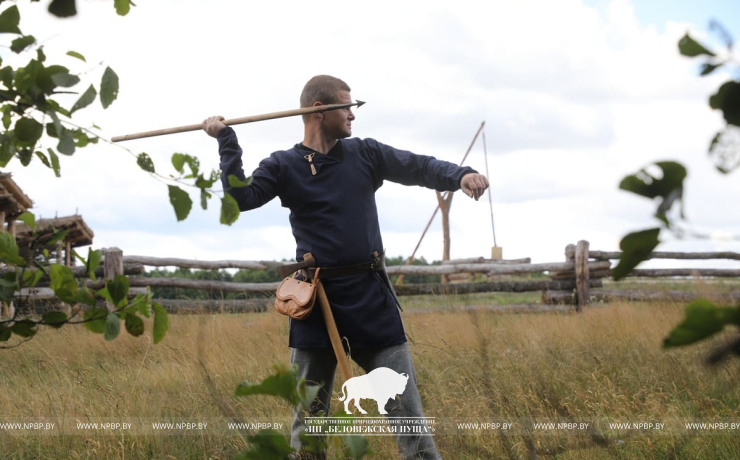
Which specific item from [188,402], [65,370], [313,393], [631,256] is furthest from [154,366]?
[631,256]

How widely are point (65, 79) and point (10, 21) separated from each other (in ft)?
0.69

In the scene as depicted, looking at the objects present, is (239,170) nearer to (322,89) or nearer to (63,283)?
(322,89)

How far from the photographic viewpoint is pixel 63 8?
90cm

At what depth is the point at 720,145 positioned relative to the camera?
0.50 m

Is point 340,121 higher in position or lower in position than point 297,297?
higher

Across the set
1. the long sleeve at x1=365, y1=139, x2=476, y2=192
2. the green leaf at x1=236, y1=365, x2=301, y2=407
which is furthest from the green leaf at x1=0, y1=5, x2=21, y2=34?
the long sleeve at x1=365, y1=139, x2=476, y2=192

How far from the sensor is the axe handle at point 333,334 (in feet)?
10.0

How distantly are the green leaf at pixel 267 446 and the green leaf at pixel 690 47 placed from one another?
2.21ft

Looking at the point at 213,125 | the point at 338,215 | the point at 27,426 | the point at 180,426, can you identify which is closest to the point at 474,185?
the point at 338,215

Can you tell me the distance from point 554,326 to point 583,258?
442cm

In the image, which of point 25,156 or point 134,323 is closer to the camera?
point 134,323

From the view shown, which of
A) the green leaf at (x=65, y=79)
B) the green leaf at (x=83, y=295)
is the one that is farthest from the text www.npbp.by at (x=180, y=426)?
the green leaf at (x=65, y=79)

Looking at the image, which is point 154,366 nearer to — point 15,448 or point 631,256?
point 15,448

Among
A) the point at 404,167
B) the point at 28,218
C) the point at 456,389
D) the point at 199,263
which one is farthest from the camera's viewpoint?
the point at 199,263
